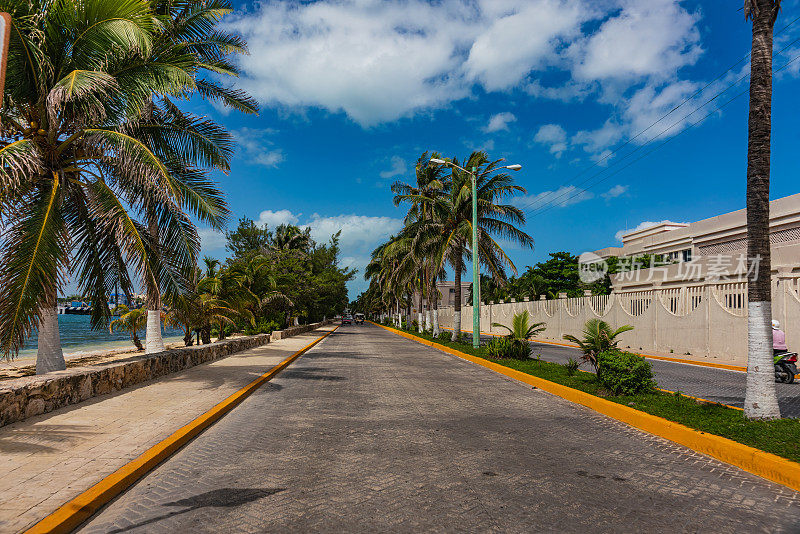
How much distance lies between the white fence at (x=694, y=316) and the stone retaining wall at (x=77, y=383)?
17.2 m

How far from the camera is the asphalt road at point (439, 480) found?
12.8 feet

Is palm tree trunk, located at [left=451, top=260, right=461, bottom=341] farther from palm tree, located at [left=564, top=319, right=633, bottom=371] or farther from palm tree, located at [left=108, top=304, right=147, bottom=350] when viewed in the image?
palm tree, located at [left=564, top=319, right=633, bottom=371]

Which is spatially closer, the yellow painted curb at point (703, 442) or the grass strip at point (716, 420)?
the yellow painted curb at point (703, 442)

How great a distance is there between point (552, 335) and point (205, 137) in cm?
2678

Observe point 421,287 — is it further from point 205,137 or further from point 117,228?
point 117,228

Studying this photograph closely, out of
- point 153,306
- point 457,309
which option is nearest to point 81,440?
point 153,306

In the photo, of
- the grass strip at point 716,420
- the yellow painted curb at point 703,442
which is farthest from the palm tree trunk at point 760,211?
the yellow painted curb at point 703,442

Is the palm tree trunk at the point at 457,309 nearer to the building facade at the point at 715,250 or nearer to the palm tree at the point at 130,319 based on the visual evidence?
the building facade at the point at 715,250

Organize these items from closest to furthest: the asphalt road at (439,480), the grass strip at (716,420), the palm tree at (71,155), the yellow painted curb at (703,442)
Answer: the asphalt road at (439,480) → the yellow painted curb at (703,442) → the grass strip at (716,420) → the palm tree at (71,155)

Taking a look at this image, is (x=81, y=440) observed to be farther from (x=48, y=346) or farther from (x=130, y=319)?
(x=130, y=319)

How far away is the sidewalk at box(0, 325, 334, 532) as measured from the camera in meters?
4.16

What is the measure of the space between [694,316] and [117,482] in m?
20.7

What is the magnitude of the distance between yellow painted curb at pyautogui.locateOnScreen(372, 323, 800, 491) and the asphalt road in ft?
0.48

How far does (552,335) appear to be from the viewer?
111 ft
